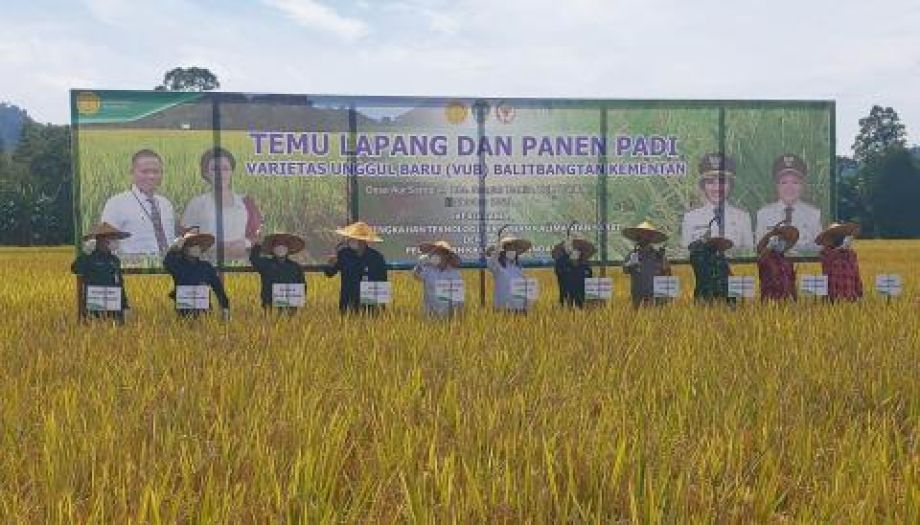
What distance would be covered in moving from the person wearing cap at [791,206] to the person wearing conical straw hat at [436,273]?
4343mm

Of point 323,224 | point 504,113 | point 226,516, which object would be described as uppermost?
point 504,113

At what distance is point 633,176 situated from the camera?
10.9 meters

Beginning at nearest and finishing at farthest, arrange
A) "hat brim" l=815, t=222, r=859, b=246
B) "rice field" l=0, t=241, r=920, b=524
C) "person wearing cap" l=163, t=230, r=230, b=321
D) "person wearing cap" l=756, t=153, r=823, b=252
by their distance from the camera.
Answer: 1. "rice field" l=0, t=241, r=920, b=524
2. "person wearing cap" l=163, t=230, r=230, b=321
3. "hat brim" l=815, t=222, r=859, b=246
4. "person wearing cap" l=756, t=153, r=823, b=252

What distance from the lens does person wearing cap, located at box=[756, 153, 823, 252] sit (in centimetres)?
1120

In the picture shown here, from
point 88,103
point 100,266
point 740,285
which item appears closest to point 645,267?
point 740,285

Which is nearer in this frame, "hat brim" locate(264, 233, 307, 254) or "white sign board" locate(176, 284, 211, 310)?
"white sign board" locate(176, 284, 211, 310)

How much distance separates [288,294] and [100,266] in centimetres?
183

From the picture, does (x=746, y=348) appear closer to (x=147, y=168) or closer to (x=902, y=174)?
(x=147, y=168)

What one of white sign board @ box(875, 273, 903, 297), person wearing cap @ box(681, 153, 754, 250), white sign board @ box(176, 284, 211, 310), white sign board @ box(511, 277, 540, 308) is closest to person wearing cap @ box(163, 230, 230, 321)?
white sign board @ box(176, 284, 211, 310)

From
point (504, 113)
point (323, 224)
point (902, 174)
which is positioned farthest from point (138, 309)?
point (902, 174)

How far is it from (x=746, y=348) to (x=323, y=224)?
5531 mm

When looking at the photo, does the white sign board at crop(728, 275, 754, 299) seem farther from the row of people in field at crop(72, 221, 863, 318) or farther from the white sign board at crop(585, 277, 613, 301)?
the white sign board at crop(585, 277, 613, 301)

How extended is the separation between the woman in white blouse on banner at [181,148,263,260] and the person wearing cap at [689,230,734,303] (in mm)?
4869

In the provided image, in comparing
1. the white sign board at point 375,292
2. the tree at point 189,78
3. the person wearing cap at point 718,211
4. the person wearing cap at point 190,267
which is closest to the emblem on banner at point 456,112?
the white sign board at point 375,292
